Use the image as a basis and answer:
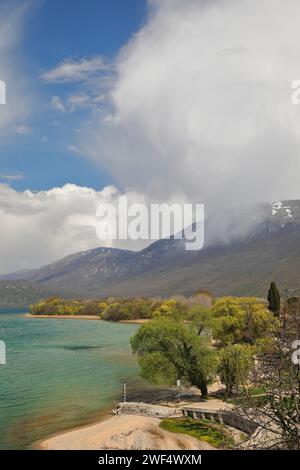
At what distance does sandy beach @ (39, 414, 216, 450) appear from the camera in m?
35.0

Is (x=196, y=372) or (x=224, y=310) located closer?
(x=196, y=372)

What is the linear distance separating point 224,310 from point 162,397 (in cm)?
4732

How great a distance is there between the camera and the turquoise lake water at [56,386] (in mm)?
42750

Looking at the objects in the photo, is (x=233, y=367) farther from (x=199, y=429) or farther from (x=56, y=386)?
(x=56, y=386)

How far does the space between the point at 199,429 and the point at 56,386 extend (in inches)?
1076

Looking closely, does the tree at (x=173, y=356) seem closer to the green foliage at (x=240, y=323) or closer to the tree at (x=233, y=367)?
the tree at (x=233, y=367)

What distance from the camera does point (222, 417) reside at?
41.1m

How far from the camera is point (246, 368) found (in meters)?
49.2

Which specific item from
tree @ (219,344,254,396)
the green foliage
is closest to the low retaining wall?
tree @ (219,344,254,396)

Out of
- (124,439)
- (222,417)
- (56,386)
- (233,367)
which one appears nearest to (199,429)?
(222,417)

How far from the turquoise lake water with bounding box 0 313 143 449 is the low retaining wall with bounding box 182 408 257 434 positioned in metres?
9.86

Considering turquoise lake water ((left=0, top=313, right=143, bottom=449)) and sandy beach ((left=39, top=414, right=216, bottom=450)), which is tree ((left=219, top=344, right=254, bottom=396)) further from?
turquoise lake water ((left=0, top=313, right=143, bottom=449))
